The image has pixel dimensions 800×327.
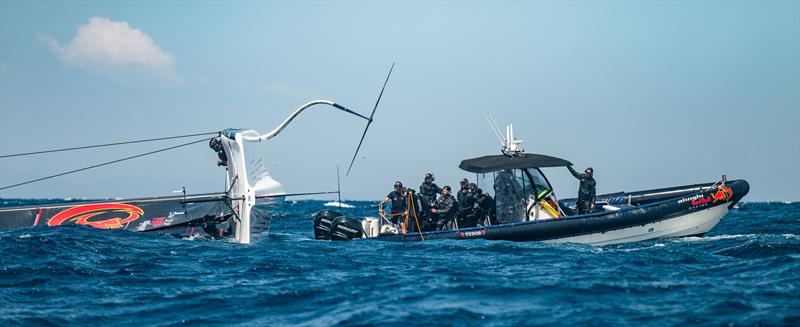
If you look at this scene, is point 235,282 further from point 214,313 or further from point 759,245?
point 759,245

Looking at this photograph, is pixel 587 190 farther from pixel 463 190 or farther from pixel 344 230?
pixel 344 230

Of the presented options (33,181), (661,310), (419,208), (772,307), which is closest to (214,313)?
(661,310)

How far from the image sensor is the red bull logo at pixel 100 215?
64.3ft

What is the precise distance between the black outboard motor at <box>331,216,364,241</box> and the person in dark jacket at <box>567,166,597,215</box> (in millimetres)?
5652

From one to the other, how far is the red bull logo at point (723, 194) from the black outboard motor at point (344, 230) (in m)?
8.84

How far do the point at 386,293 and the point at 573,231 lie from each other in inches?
291

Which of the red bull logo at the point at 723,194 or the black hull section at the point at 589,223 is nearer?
the black hull section at the point at 589,223

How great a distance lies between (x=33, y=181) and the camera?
780 inches

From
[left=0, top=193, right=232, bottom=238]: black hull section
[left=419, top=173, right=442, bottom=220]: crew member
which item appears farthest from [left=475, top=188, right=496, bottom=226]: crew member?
[left=0, top=193, right=232, bottom=238]: black hull section

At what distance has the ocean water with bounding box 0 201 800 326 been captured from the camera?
947cm

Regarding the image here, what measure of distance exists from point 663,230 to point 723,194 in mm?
1950

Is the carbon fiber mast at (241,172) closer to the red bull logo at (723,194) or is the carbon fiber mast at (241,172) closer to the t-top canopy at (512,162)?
the t-top canopy at (512,162)

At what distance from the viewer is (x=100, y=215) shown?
65.6 feet

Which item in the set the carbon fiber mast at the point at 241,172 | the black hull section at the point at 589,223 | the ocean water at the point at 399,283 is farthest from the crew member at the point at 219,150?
the black hull section at the point at 589,223
